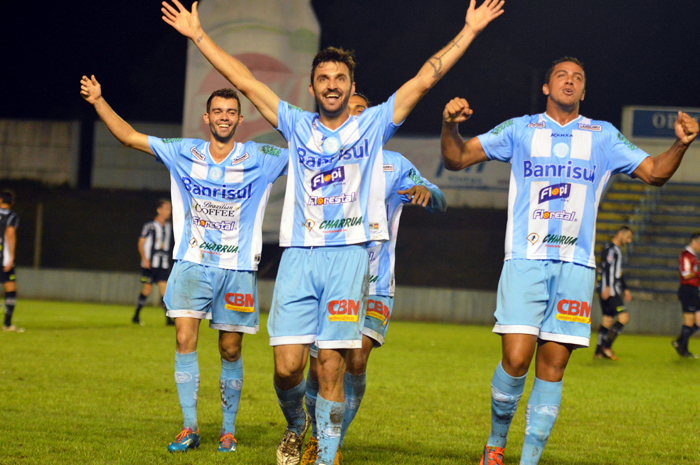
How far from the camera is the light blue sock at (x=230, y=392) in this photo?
16.0 ft

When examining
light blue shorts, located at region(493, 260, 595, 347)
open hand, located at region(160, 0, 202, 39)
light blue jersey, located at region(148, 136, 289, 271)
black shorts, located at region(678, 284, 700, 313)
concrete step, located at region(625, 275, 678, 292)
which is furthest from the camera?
concrete step, located at region(625, 275, 678, 292)

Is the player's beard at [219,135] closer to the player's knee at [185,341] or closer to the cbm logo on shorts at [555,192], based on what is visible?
the player's knee at [185,341]

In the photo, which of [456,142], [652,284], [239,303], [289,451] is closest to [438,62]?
[456,142]

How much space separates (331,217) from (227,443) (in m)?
1.73

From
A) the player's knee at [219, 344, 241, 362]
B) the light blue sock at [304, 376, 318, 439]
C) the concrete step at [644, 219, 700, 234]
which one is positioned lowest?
the light blue sock at [304, 376, 318, 439]

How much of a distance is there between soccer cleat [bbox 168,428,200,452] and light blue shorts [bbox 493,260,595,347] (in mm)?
2005

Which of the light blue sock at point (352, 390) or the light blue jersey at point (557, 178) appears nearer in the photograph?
the light blue jersey at point (557, 178)

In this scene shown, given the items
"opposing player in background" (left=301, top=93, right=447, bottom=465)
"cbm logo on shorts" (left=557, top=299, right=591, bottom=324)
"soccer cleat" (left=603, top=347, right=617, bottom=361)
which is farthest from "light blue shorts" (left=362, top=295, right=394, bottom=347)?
"soccer cleat" (left=603, top=347, right=617, bottom=361)

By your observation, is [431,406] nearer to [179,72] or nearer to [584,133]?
[584,133]

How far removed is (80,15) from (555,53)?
16.6m

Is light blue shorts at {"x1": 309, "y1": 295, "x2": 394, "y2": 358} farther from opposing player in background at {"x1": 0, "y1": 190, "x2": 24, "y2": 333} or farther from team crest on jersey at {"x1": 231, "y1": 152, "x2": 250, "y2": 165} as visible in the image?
opposing player in background at {"x1": 0, "y1": 190, "x2": 24, "y2": 333}

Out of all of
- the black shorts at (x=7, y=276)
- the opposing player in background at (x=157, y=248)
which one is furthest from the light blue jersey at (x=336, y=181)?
the opposing player in background at (x=157, y=248)

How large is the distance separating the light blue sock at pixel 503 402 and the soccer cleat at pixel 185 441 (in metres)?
1.83

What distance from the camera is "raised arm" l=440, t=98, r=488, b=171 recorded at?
12.8 feet
